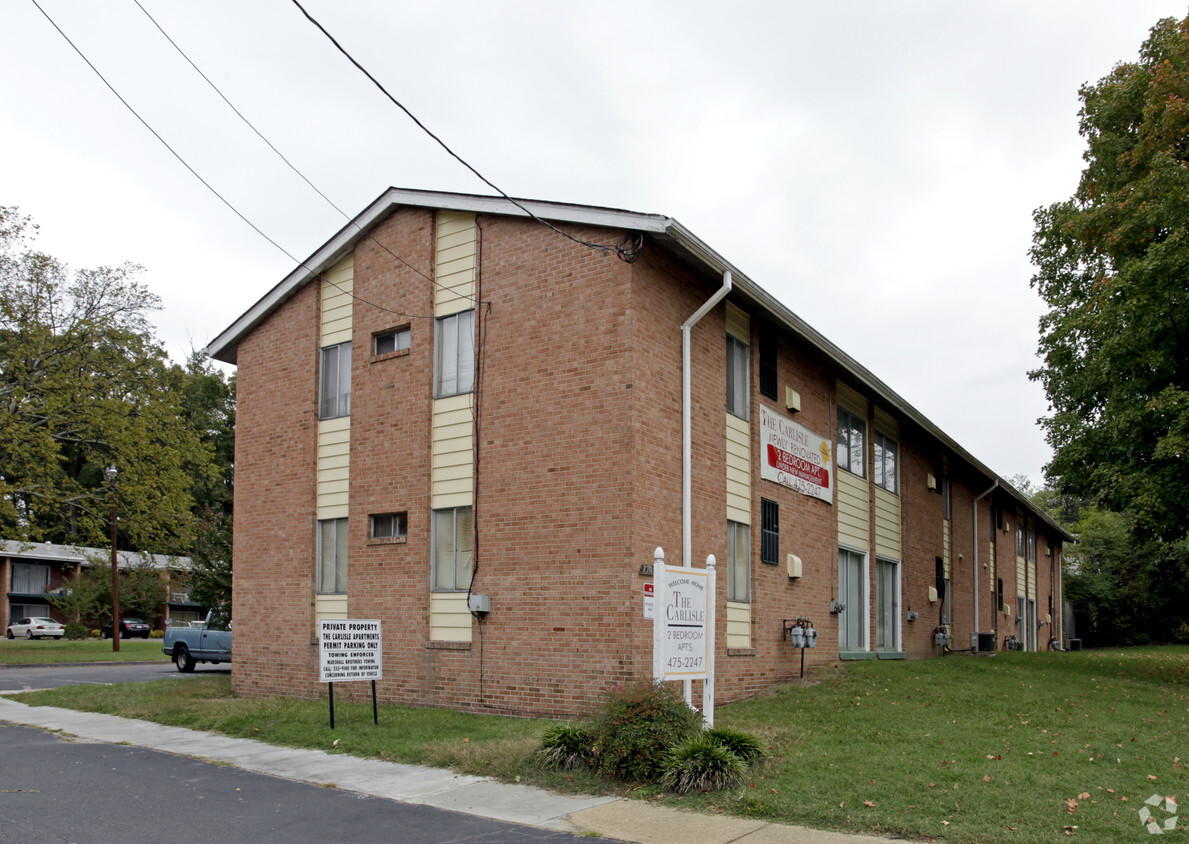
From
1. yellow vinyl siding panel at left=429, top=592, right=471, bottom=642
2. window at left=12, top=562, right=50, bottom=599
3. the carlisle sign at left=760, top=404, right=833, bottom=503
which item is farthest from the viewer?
window at left=12, top=562, right=50, bottom=599

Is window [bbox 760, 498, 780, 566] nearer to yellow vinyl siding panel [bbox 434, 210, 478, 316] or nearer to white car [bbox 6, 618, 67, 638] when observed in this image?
yellow vinyl siding panel [bbox 434, 210, 478, 316]

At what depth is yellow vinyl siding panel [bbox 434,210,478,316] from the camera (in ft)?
51.1

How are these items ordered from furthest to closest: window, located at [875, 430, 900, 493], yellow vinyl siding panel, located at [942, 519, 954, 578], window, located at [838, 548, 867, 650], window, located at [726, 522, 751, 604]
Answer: yellow vinyl siding panel, located at [942, 519, 954, 578], window, located at [875, 430, 900, 493], window, located at [838, 548, 867, 650], window, located at [726, 522, 751, 604]

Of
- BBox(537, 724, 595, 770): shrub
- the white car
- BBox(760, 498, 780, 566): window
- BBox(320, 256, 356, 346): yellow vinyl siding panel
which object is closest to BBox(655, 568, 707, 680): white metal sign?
BBox(537, 724, 595, 770): shrub

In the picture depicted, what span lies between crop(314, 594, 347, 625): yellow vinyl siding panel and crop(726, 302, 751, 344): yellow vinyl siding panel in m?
7.72

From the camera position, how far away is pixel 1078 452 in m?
21.1

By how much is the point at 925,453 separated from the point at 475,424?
15044 millimetres

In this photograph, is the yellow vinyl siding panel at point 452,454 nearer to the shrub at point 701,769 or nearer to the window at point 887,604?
the shrub at point 701,769

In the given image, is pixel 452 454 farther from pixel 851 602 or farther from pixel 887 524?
pixel 887 524

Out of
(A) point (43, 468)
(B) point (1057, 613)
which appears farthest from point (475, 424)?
(B) point (1057, 613)

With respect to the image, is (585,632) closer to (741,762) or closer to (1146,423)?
(741,762)

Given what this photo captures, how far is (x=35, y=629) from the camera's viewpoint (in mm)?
50594

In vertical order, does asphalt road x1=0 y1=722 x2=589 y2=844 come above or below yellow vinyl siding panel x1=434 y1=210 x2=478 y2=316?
below

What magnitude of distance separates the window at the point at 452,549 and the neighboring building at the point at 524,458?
4 centimetres
